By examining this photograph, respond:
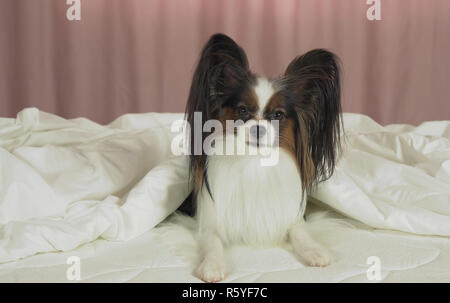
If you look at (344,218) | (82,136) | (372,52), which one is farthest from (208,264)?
(372,52)

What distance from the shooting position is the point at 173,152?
86.9 inches

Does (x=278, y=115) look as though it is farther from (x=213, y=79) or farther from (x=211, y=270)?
(x=211, y=270)

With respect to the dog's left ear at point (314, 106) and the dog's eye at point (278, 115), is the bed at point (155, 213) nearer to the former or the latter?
the dog's left ear at point (314, 106)

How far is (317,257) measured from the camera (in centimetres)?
135

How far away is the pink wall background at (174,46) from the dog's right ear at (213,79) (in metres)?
2.28

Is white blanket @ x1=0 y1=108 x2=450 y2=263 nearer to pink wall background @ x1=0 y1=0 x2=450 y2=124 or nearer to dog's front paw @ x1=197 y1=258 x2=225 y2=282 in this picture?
dog's front paw @ x1=197 y1=258 x2=225 y2=282

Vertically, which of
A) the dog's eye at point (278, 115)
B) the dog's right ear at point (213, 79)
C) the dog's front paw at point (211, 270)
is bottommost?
the dog's front paw at point (211, 270)

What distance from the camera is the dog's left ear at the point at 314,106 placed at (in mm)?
1573

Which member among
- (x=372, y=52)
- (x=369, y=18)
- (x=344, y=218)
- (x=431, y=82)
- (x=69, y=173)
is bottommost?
(x=344, y=218)

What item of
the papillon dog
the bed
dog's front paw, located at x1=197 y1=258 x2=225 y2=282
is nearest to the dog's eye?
the papillon dog

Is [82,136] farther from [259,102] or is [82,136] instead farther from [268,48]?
[268,48]

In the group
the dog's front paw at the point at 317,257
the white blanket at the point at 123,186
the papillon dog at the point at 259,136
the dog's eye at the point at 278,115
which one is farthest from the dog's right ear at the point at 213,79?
the dog's front paw at the point at 317,257

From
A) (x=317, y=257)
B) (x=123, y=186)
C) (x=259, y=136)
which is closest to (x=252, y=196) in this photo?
(x=259, y=136)

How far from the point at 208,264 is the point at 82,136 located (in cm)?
128
